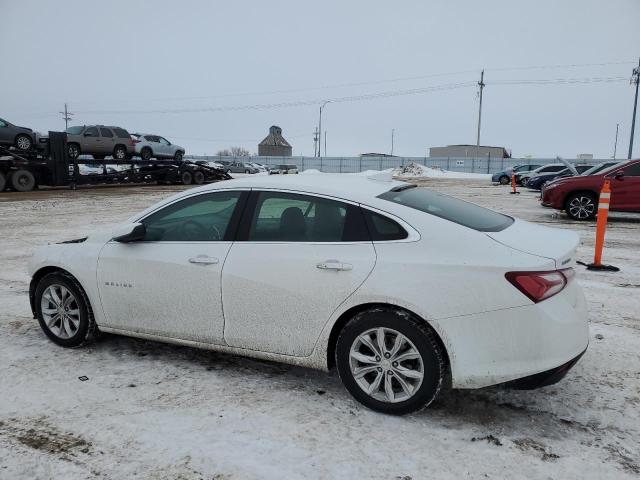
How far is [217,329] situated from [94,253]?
51.4 inches

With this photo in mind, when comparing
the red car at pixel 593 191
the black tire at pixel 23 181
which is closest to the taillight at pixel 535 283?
the red car at pixel 593 191

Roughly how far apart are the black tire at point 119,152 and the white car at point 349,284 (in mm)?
22567

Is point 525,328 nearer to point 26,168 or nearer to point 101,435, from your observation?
point 101,435

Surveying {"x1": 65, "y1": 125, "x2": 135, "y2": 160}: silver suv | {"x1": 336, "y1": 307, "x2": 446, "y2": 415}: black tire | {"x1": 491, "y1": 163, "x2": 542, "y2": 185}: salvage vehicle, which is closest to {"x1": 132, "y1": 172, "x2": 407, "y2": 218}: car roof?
{"x1": 336, "y1": 307, "x2": 446, "y2": 415}: black tire

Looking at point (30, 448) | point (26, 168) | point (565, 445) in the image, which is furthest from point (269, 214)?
point (26, 168)

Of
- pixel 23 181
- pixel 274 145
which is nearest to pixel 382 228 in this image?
pixel 23 181

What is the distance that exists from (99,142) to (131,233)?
74.2 feet

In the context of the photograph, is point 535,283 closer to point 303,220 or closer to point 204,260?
point 303,220

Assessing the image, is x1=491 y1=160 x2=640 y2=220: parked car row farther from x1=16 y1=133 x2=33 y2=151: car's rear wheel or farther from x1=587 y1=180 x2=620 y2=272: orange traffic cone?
x1=16 y1=133 x2=33 y2=151: car's rear wheel

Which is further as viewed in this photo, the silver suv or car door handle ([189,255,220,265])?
the silver suv

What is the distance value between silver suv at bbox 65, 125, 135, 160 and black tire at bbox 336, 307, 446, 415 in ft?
74.9

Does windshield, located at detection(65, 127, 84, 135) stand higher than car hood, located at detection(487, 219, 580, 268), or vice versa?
windshield, located at detection(65, 127, 84, 135)

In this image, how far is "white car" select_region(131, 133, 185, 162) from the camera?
26508mm

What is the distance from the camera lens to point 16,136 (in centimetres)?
2138
